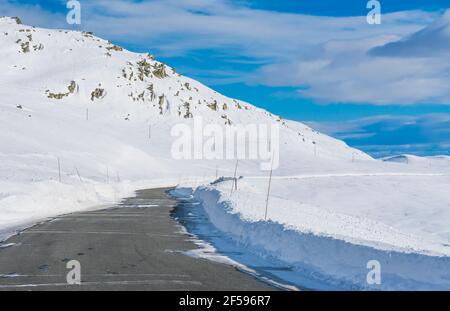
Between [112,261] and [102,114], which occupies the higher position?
[102,114]

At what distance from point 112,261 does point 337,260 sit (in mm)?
4846

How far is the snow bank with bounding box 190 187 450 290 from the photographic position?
10.6 meters

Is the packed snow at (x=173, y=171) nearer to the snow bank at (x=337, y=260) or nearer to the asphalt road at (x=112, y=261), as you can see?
the snow bank at (x=337, y=260)

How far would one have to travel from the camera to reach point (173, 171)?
344ft

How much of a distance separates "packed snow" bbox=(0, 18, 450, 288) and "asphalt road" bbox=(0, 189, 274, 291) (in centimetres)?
182

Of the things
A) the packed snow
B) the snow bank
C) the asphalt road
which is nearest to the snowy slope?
the packed snow

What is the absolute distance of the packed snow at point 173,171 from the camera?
588 inches

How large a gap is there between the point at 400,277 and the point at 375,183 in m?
66.7

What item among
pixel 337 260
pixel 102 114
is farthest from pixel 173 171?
pixel 337 260

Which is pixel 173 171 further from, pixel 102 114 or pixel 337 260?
pixel 337 260

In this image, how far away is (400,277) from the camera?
10.8 metres

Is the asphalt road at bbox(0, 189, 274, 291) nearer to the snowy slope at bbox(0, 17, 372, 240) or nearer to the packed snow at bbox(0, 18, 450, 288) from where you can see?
the packed snow at bbox(0, 18, 450, 288)

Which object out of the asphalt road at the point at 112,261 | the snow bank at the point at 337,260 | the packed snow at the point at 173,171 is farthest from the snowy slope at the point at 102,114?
the snow bank at the point at 337,260

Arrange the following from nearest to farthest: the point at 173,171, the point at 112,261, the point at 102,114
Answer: the point at 112,261 → the point at 173,171 → the point at 102,114
